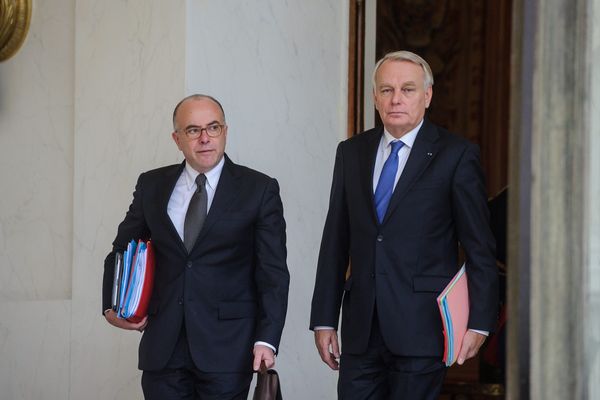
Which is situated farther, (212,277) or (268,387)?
(212,277)

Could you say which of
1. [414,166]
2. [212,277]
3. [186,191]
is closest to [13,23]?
[186,191]

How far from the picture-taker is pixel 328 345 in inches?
198

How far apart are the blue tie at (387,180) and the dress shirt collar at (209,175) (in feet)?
2.58

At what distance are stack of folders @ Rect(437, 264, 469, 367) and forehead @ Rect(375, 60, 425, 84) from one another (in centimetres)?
82

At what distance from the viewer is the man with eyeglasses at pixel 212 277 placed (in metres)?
5.15

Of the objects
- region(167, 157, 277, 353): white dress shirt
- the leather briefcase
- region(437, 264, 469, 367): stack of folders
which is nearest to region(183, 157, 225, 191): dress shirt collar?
region(167, 157, 277, 353): white dress shirt

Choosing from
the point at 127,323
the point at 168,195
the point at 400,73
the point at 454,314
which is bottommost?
the point at 127,323

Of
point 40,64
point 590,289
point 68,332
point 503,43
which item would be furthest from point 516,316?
point 503,43

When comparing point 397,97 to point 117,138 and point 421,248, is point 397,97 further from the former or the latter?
point 117,138

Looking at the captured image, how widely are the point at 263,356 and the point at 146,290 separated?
0.62 metres

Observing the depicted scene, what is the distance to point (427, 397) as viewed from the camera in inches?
186

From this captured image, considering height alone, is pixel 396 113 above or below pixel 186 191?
above

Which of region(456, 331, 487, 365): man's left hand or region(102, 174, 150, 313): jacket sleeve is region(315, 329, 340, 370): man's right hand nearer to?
region(456, 331, 487, 365): man's left hand

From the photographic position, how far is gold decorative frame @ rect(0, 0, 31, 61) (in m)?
7.71
